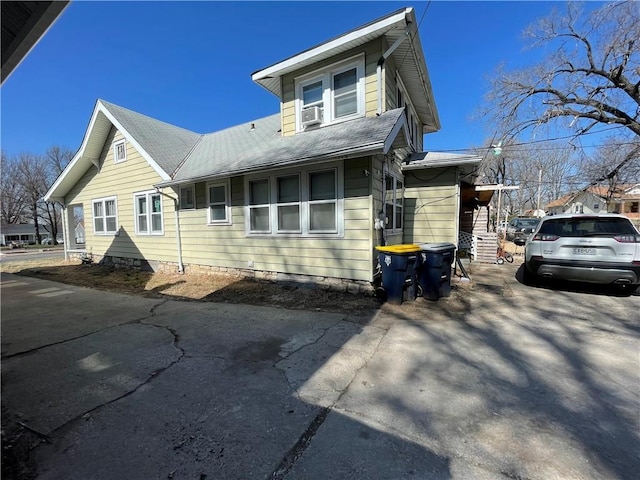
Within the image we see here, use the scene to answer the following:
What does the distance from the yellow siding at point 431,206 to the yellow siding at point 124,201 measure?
7.89 metres

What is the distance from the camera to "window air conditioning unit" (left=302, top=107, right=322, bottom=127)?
24.6 feet

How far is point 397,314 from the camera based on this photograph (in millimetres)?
5098

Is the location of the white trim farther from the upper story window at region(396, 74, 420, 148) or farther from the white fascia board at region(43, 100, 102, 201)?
the upper story window at region(396, 74, 420, 148)

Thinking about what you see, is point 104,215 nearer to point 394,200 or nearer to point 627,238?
point 394,200

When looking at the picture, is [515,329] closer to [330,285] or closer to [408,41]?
[330,285]

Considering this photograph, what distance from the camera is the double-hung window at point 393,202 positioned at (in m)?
7.26

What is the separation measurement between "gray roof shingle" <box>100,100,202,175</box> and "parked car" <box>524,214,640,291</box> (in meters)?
10.6

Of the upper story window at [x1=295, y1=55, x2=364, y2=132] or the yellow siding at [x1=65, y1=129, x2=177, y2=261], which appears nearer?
the upper story window at [x1=295, y1=55, x2=364, y2=132]

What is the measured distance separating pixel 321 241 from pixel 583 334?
477 centimetres

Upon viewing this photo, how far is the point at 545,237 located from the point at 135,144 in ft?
40.5

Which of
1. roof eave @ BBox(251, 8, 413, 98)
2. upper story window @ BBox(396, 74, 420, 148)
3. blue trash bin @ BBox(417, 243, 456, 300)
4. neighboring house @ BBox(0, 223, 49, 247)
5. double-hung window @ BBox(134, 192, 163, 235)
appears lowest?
neighboring house @ BBox(0, 223, 49, 247)

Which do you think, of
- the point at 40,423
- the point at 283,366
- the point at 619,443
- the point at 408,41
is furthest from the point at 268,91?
the point at 619,443

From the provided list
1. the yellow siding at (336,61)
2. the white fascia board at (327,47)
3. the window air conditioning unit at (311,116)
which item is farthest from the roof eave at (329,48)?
the window air conditioning unit at (311,116)

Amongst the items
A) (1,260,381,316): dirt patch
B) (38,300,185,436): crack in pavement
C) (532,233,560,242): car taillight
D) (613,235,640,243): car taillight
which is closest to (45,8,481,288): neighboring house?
(1,260,381,316): dirt patch
